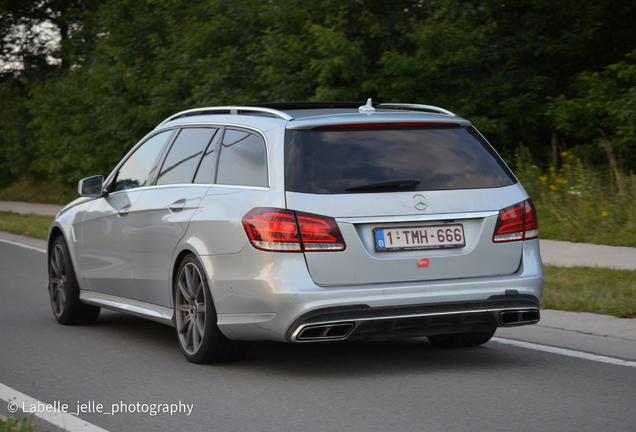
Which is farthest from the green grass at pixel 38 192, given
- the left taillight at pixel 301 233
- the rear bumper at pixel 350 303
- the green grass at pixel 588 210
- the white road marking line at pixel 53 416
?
the left taillight at pixel 301 233

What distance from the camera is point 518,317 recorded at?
19.1 ft

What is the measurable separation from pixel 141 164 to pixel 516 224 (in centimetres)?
307

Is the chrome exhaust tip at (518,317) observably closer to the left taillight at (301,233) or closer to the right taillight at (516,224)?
the right taillight at (516,224)

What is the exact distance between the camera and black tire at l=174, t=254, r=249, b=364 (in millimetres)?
5934

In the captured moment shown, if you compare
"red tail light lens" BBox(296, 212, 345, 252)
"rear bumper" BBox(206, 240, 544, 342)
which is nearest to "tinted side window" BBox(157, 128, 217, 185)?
"rear bumper" BBox(206, 240, 544, 342)

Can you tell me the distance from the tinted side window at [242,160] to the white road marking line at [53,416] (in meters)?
1.78

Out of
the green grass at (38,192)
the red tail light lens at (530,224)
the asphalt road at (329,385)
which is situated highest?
the red tail light lens at (530,224)

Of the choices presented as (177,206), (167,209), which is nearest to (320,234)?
(177,206)

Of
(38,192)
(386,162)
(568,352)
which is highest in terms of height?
(386,162)

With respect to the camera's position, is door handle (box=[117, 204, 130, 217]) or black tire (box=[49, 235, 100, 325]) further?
black tire (box=[49, 235, 100, 325])

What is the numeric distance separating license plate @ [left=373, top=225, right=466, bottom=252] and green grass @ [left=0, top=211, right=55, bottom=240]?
1300cm

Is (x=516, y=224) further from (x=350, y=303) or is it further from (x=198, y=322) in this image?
(x=198, y=322)

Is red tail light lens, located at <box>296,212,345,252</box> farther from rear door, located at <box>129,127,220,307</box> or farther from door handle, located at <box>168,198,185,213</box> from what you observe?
door handle, located at <box>168,198,185,213</box>

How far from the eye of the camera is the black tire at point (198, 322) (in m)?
5.93
